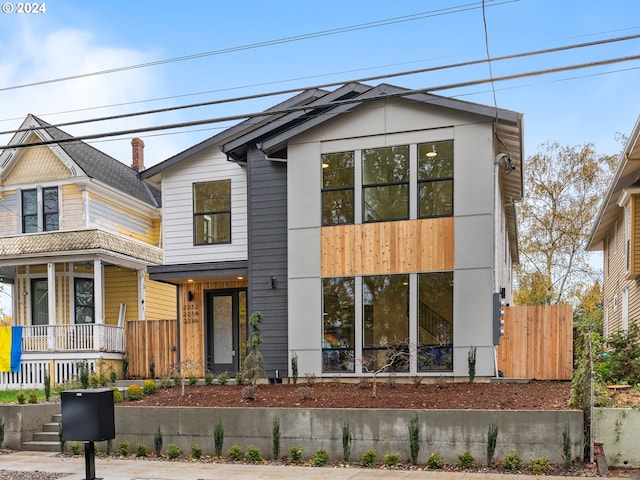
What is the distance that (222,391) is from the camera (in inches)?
477

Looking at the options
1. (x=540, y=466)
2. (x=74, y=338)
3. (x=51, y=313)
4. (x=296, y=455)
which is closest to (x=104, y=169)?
(x=51, y=313)

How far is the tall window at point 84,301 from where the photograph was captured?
750 inches

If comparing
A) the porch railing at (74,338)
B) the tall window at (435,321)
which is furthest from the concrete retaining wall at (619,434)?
the porch railing at (74,338)

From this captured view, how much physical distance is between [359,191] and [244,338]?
5.18m

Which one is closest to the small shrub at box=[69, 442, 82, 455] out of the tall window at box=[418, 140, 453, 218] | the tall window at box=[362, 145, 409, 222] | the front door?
the front door

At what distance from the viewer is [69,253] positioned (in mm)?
16875

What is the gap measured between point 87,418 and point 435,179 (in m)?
8.08

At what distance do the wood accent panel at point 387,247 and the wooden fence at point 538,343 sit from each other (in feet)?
8.89

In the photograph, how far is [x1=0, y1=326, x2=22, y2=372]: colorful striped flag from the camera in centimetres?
1666

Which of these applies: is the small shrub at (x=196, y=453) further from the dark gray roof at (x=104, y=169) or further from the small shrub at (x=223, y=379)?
the dark gray roof at (x=104, y=169)

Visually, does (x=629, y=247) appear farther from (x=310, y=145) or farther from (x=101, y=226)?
(x=101, y=226)

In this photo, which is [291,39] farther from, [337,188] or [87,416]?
[87,416]

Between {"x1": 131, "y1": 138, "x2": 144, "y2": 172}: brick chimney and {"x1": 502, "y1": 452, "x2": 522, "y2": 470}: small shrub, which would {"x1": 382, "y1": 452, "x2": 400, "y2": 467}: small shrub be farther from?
{"x1": 131, "y1": 138, "x2": 144, "y2": 172}: brick chimney
